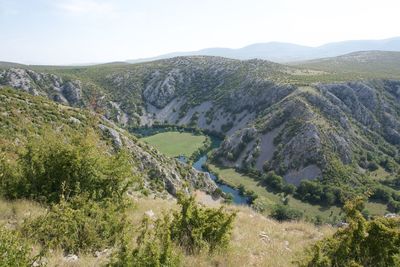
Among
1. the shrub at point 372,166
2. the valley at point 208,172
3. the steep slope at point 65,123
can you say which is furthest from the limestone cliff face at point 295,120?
the steep slope at point 65,123

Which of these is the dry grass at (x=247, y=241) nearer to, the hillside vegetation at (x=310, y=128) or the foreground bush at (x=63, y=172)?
the foreground bush at (x=63, y=172)

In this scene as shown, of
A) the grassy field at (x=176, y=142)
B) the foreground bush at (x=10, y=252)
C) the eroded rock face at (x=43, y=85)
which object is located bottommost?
the grassy field at (x=176, y=142)

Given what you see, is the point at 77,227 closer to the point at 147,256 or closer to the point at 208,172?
the point at 147,256

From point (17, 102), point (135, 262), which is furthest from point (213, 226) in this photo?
point (17, 102)

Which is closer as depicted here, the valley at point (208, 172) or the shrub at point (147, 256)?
the shrub at point (147, 256)

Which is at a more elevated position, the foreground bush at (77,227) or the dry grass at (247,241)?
the foreground bush at (77,227)

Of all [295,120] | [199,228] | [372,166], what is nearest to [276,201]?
[295,120]

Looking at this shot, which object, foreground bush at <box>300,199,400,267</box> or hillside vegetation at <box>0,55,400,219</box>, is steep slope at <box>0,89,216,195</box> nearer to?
foreground bush at <box>300,199,400,267</box>
